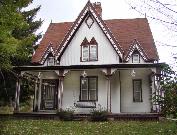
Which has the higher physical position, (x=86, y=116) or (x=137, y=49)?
(x=137, y=49)

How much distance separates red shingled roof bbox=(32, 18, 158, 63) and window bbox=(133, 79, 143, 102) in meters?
2.07

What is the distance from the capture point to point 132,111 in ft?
88.8

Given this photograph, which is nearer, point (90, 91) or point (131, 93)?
point (131, 93)

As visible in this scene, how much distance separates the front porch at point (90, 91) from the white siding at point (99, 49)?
83 centimetres

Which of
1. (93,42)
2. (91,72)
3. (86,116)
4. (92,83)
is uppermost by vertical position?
(93,42)

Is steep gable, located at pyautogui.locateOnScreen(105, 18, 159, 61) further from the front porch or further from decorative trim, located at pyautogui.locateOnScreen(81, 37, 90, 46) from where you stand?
decorative trim, located at pyautogui.locateOnScreen(81, 37, 90, 46)

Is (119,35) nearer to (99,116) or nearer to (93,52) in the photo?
(93,52)

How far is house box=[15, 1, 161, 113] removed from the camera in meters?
27.0

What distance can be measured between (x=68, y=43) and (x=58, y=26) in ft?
19.1

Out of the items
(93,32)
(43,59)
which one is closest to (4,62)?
(43,59)

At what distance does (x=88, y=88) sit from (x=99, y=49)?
3.12 meters

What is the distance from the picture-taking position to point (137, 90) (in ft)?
90.2

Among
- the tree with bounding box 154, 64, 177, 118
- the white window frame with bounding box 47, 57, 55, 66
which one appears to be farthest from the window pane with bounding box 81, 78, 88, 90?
the tree with bounding box 154, 64, 177, 118

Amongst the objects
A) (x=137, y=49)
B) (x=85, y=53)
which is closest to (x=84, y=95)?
(x=85, y=53)
